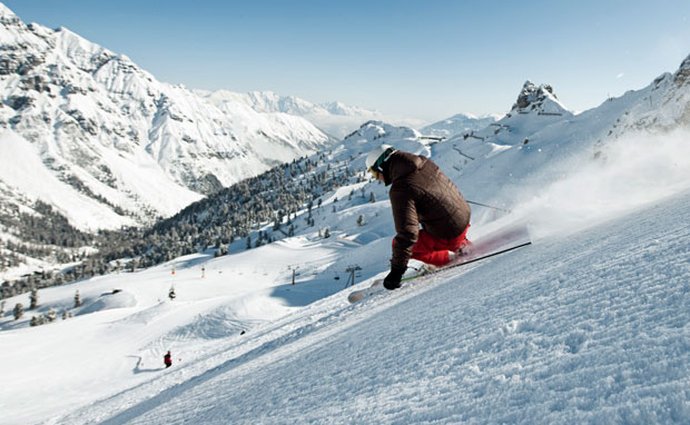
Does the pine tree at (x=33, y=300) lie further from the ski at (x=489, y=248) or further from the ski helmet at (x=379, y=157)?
the ski helmet at (x=379, y=157)

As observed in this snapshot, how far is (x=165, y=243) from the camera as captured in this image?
174625mm

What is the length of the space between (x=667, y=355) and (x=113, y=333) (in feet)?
147

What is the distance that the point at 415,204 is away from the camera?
6.98m

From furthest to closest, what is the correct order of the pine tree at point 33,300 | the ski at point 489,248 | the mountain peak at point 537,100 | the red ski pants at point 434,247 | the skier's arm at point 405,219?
the mountain peak at point 537,100
the pine tree at point 33,300
the red ski pants at point 434,247
the ski at point 489,248
the skier's arm at point 405,219

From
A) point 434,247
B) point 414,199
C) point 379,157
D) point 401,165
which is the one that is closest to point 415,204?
point 414,199

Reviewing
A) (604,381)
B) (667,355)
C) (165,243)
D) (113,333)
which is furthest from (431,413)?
(165,243)

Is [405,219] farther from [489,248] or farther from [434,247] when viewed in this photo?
[489,248]

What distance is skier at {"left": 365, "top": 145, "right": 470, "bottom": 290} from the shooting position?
6746mm

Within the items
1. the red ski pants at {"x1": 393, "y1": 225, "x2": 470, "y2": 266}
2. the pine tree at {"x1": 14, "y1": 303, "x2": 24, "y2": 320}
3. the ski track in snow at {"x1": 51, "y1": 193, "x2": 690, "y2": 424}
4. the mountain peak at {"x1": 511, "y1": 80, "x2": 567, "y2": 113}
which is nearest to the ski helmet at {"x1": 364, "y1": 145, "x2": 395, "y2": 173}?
the red ski pants at {"x1": 393, "y1": 225, "x2": 470, "y2": 266}

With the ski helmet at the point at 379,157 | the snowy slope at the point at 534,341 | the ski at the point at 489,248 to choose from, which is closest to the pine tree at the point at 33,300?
the snowy slope at the point at 534,341

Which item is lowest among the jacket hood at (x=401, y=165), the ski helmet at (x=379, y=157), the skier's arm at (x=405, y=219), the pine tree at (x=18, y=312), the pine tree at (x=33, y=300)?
the pine tree at (x=18, y=312)

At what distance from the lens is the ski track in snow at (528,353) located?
1.94 meters

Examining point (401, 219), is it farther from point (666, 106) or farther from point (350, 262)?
point (350, 262)

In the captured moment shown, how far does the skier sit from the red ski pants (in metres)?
0.02
